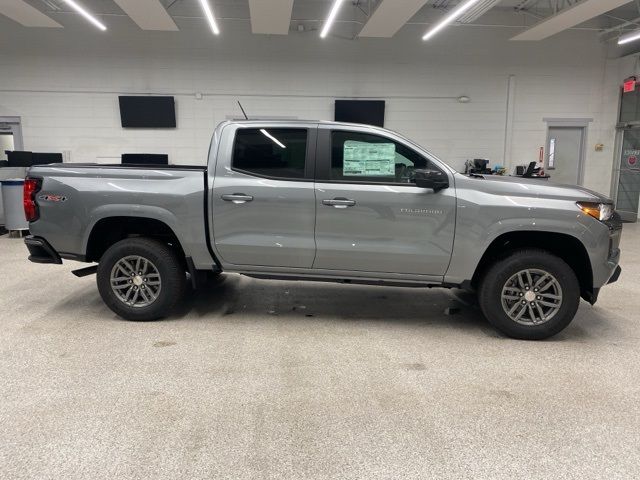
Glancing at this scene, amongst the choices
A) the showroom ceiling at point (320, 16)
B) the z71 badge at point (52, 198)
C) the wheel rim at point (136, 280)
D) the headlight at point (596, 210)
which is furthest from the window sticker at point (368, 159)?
the showroom ceiling at point (320, 16)

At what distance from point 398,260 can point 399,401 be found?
1.32 meters

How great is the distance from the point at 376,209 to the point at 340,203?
1.02 ft

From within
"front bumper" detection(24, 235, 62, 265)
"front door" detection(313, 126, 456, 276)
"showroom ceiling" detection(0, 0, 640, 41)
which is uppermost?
"showroom ceiling" detection(0, 0, 640, 41)

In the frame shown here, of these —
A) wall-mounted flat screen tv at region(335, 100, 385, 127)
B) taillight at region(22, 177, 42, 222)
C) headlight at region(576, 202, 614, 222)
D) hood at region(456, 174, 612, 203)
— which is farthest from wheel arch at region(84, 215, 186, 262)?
wall-mounted flat screen tv at region(335, 100, 385, 127)

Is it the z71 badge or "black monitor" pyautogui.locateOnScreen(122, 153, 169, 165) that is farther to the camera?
"black monitor" pyautogui.locateOnScreen(122, 153, 169, 165)

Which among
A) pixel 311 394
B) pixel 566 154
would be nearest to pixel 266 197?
pixel 311 394

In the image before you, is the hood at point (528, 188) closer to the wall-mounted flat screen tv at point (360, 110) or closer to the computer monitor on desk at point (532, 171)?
the wall-mounted flat screen tv at point (360, 110)

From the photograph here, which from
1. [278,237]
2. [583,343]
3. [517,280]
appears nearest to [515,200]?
[517,280]

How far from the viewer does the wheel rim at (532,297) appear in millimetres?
3584

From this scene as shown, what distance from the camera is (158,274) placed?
3920 millimetres

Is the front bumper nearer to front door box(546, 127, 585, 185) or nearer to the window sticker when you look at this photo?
the window sticker

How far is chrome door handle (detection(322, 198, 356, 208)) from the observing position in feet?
12.0

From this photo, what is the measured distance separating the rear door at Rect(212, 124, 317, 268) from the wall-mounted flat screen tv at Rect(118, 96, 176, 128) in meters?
8.30

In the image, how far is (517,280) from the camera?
11.9ft
